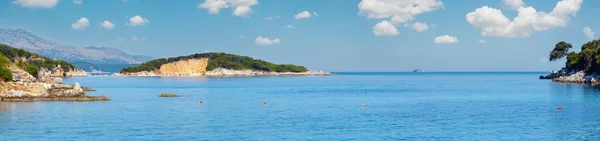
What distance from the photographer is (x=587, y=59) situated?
119 meters

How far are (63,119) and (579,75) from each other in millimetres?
104339

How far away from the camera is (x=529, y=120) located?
43469mm

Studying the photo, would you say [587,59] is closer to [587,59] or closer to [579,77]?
[587,59]

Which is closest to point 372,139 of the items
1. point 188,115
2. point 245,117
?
point 245,117

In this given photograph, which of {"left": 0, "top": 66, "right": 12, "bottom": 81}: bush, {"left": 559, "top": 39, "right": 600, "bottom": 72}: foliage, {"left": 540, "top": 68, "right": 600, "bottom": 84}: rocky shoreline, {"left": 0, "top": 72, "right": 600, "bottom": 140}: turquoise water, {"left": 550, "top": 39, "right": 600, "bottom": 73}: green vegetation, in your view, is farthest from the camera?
{"left": 550, "top": 39, "right": 600, "bottom": 73}: green vegetation

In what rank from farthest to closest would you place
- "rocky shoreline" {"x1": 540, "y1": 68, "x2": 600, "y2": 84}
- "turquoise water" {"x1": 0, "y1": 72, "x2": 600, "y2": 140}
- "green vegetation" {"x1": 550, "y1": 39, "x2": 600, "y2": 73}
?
1. "green vegetation" {"x1": 550, "y1": 39, "x2": 600, "y2": 73}
2. "rocky shoreline" {"x1": 540, "y1": 68, "x2": 600, "y2": 84}
3. "turquoise water" {"x1": 0, "y1": 72, "x2": 600, "y2": 140}

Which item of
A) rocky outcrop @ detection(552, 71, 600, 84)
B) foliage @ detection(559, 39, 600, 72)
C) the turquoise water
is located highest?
foliage @ detection(559, 39, 600, 72)

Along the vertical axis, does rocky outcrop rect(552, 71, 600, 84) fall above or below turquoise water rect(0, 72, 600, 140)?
above

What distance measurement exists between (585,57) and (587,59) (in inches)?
52.3

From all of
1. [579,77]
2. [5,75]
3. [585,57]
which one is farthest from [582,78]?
[5,75]

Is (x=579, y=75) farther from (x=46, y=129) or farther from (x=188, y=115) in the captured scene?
(x=46, y=129)

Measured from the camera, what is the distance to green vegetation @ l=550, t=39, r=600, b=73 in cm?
11381

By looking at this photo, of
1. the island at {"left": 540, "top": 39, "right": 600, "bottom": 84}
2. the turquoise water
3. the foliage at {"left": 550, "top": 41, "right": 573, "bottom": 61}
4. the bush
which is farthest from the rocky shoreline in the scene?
the bush

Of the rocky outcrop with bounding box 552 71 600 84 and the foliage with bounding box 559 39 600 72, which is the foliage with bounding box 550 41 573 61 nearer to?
the foliage with bounding box 559 39 600 72
